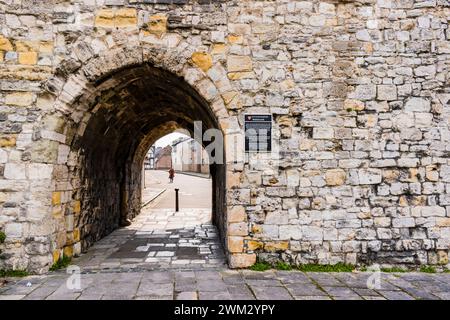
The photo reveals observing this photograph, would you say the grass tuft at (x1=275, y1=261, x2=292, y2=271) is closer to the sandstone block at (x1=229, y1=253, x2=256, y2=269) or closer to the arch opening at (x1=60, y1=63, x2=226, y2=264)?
the sandstone block at (x1=229, y1=253, x2=256, y2=269)

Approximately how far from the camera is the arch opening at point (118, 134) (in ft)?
17.4

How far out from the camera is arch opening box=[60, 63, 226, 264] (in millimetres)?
5316

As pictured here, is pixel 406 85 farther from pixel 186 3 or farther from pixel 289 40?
pixel 186 3

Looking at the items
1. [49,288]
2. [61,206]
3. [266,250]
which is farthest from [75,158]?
[266,250]

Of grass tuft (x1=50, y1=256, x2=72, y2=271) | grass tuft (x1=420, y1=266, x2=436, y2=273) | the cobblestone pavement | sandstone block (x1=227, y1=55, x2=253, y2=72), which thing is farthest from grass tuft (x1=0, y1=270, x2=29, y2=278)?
grass tuft (x1=420, y1=266, x2=436, y2=273)

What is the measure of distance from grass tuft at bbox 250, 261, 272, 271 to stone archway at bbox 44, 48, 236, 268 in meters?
0.86

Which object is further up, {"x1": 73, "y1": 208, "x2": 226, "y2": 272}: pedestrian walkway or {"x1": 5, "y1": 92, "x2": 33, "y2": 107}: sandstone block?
{"x1": 5, "y1": 92, "x2": 33, "y2": 107}: sandstone block

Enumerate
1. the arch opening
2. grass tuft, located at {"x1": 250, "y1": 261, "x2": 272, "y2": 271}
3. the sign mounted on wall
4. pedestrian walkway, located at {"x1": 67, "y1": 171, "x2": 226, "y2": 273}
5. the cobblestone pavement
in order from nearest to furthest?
the cobblestone pavement → grass tuft, located at {"x1": 250, "y1": 261, "x2": 272, "y2": 271} → the sign mounted on wall → pedestrian walkway, located at {"x1": 67, "y1": 171, "x2": 226, "y2": 273} → the arch opening

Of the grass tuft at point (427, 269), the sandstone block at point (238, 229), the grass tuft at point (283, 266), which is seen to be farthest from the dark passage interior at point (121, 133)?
the grass tuft at point (427, 269)

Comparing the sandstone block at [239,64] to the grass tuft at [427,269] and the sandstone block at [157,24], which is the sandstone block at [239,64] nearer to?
the sandstone block at [157,24]

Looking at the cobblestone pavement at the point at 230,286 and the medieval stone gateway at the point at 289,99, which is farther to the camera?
the medieval stone gateway at the point at 289,99

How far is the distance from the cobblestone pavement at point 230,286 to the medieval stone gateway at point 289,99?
0.38 meters

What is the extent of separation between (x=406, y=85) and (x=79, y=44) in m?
4.75

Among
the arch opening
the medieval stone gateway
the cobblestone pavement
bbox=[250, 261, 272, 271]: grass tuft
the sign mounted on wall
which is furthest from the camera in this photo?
the arch opening
